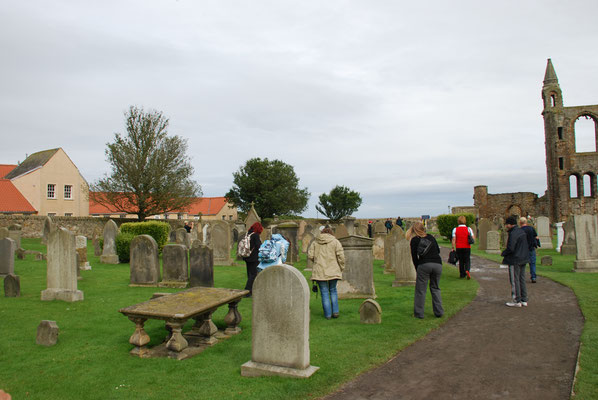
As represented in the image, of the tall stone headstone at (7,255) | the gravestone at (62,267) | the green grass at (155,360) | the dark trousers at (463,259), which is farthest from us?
the dark trousers at (463,259)

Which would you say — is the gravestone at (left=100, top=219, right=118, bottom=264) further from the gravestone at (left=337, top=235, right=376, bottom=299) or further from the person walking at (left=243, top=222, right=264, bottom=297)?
the gravestone at (left=337, top=235, right=376, bottom=299)

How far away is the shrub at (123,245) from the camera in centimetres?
1619

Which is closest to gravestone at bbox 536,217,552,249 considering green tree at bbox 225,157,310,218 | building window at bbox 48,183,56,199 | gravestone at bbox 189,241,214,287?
gravestone at bbox 189,241,214,287

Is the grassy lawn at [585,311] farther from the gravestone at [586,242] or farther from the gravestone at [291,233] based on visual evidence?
the gravestone at [291,233]

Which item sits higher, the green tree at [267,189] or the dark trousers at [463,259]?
the green tree at [267,189]

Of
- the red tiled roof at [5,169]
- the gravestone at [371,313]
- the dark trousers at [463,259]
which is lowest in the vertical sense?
the gravestone at [371,313]

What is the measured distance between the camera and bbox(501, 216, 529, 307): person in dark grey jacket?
804 centimetres

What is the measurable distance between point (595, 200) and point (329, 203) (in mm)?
38484

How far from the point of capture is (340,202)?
67.2m

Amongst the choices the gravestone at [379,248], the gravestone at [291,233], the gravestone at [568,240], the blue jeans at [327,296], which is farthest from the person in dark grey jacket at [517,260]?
the gravestone at [568,240]

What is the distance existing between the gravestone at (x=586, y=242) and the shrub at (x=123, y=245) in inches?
646

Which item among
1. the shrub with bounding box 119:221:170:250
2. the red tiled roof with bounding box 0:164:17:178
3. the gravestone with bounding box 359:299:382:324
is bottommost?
the gravestone with bounding box 359:299:382:324

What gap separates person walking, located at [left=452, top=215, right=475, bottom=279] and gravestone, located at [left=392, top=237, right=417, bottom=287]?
1844 millimetres

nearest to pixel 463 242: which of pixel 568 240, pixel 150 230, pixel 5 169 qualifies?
pixel 568 240
